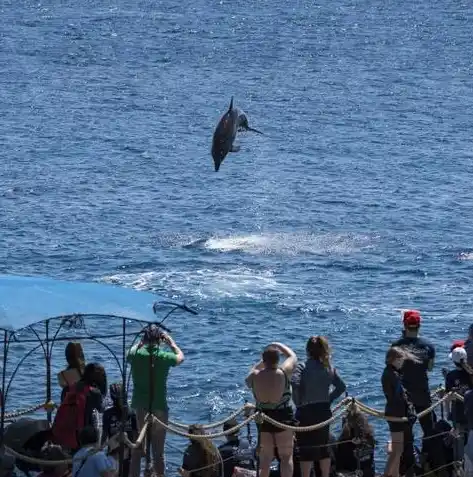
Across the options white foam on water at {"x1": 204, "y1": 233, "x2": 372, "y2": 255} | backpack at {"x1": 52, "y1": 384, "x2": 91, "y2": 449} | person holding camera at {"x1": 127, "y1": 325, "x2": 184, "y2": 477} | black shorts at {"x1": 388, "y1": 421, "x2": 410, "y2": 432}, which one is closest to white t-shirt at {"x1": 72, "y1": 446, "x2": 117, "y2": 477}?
backpack at {"x1": 52, "y1": 384, "x2": 91, "y2": 449}

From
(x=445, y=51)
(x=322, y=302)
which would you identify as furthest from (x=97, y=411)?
(x=445, y=51)

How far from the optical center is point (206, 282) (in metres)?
57.2

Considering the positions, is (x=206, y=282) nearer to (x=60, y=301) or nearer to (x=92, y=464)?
(x=60, y=301)

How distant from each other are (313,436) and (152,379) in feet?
7.56

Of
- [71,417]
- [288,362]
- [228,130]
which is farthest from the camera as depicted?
[228,130]

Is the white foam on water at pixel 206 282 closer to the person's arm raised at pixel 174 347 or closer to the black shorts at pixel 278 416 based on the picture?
the person's arm raised at pixel 174 347

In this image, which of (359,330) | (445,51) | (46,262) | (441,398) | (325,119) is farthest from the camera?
(445,51)

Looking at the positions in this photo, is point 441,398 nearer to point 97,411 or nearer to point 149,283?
point 97,411

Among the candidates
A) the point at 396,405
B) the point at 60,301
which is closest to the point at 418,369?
the point at 396,405

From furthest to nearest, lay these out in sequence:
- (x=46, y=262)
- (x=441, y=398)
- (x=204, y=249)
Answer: (x=204, y=249) < (x=46, y=262) < (x=441, y=398)

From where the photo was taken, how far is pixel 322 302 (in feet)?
181

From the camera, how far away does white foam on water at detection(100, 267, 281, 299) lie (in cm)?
5559

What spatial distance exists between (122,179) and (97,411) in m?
62.7

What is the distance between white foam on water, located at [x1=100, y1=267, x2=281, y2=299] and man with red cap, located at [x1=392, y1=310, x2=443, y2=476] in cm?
3287
